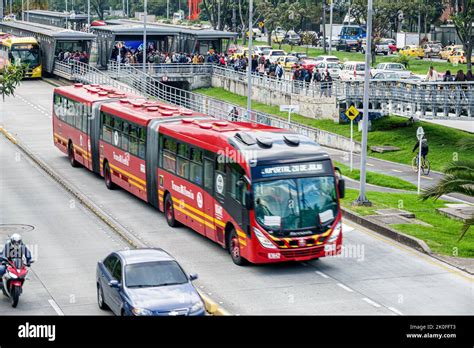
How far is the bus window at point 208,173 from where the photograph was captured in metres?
27.0

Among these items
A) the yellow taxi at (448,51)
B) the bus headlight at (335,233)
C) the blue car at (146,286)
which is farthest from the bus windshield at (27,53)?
the blue car at (146,286)

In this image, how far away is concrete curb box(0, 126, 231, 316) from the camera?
21.1 m

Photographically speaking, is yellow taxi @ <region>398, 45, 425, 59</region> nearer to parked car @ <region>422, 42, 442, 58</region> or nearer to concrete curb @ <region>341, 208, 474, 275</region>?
parked car @ <region>422, 42, 442, 58</region>

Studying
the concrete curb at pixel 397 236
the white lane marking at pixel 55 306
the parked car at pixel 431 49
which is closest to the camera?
the white lane marking at pixel 55 306

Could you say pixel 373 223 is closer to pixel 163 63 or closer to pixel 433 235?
pixel 433 235

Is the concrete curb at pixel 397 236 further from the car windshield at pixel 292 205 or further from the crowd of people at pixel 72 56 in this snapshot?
the crowd of people at pixel 72 56

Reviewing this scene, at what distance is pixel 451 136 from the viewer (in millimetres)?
47750

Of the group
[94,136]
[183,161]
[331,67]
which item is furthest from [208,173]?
[331,67]

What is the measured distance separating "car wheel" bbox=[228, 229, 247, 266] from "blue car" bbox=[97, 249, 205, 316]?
14.3 ft

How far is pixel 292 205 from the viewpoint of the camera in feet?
80.0

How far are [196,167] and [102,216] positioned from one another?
4.45 metres

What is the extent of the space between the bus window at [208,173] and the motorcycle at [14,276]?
6.80 m
